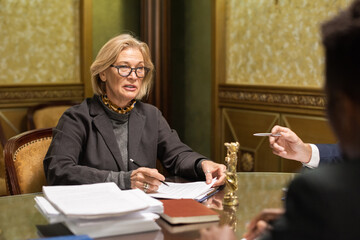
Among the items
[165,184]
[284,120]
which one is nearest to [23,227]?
[165,184]

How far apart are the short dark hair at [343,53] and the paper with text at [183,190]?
125 centimetres

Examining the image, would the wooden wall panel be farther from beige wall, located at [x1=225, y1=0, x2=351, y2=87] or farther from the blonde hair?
the blonde hair

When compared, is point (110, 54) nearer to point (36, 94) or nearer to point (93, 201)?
point (93, 201)

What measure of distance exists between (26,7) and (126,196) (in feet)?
12.5

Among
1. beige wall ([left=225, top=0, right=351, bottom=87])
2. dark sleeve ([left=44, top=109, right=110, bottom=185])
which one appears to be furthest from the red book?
beige wall ([left=225, top=0, right=351, bottom=87])

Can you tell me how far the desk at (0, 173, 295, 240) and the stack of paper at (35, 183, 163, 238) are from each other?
39 mm

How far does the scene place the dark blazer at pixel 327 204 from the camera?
84 centimetres

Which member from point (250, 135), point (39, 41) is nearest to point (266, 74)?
point (250, 135)

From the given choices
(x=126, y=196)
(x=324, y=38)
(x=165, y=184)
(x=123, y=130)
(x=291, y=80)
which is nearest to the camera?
(x=324, y=38)

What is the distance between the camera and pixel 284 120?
185 inches

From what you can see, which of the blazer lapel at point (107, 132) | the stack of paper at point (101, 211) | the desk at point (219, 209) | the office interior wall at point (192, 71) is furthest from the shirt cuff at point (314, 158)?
the office interior wall at point (192, 71)

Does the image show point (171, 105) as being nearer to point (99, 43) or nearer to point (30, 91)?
point (99, 43)

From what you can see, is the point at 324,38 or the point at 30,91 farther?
the point at 30,91

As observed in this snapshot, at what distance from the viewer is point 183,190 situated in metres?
2.20
